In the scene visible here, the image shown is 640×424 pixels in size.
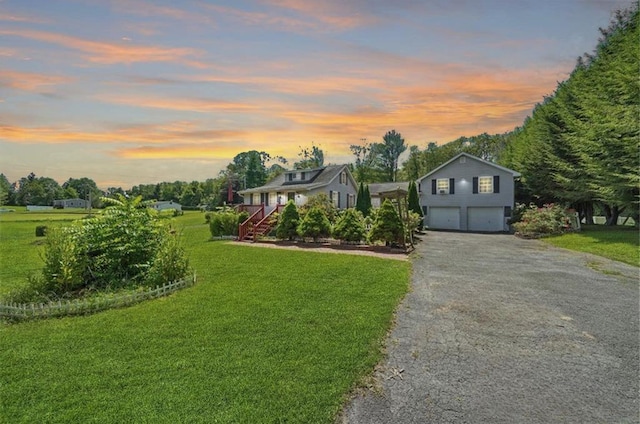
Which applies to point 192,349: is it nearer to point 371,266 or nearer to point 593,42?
point 371,266

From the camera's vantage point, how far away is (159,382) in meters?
3.69

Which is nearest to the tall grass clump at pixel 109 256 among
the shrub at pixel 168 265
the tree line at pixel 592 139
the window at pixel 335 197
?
the shrub at pixel 168 265

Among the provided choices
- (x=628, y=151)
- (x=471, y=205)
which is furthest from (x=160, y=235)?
(x=471, y=205)

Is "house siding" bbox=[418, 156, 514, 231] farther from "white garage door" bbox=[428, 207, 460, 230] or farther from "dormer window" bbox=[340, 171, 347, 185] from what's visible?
"dormer window" bbox=[340, 171, 347, 185]

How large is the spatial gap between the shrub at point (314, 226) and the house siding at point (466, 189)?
14736mm

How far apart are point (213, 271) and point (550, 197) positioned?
83.7 ft

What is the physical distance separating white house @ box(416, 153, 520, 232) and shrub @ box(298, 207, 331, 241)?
14.8 metres

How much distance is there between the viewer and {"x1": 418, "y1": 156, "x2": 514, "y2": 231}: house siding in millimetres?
24375

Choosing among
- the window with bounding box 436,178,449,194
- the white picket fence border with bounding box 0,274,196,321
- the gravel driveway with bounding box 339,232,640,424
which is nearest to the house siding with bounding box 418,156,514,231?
the window with bounding box 436,178,449,194

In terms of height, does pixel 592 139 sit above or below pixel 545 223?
above

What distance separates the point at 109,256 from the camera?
7945mm

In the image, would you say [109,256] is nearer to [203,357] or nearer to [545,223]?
[203,357]

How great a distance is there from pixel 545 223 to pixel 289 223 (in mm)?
14902

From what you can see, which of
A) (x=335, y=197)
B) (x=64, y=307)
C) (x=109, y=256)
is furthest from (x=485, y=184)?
(x=64, y=307)
